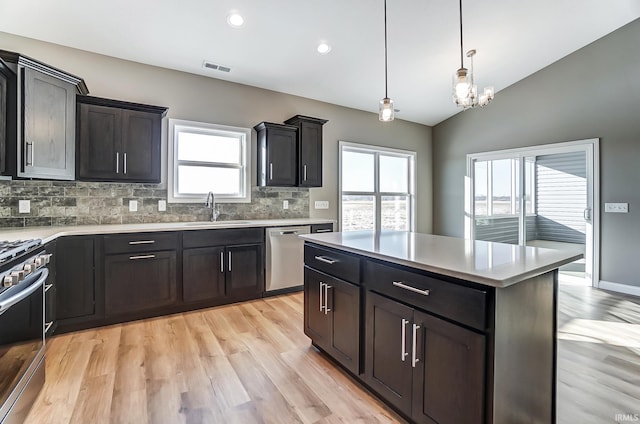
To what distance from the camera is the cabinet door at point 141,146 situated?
3121 mm

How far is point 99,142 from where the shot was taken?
300 centimetres

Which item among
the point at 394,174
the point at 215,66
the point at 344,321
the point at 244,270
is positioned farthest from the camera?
the point at 394,174

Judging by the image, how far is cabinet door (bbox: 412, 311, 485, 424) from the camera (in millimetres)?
1220

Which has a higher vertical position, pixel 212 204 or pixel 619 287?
pixel 212 204

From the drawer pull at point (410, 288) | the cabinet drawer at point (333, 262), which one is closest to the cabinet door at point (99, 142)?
the cabinet drawer at point (333, 262)

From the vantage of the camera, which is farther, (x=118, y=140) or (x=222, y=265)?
(x=222, y=265)

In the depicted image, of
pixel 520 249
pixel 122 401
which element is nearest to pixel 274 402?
pixel 122 401

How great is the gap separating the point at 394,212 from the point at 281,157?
2738 millimetres

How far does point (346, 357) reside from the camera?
77.3 inches

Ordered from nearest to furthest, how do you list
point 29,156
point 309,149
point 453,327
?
point 453,327 < point 29,156 < point 309,149

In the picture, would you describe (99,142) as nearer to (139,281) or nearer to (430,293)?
(139,281)

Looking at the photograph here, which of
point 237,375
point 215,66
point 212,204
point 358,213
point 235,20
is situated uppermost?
point 235,20

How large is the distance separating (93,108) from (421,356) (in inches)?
139

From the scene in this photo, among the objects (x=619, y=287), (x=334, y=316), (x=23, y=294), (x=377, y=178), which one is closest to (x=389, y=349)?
(x=334, y=316)
